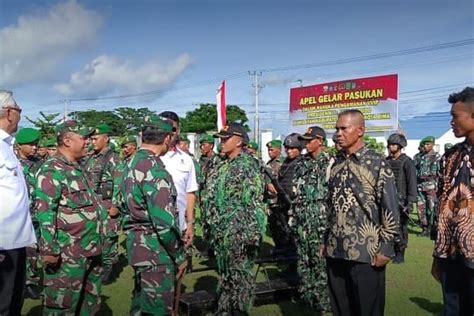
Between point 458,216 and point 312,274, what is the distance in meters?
2.70

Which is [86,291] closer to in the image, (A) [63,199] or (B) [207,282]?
(A) [63,199]

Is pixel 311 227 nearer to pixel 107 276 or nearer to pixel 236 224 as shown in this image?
pixel 236 224

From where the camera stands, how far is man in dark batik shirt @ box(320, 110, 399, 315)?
3.77 m

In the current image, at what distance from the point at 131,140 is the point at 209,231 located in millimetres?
3156

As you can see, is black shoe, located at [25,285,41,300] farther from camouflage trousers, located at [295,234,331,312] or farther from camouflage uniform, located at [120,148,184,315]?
camouflage trousers, located at [295,234,331,312]

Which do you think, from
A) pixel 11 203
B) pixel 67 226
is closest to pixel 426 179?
pixel 67 226

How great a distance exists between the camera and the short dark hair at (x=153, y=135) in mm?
4074

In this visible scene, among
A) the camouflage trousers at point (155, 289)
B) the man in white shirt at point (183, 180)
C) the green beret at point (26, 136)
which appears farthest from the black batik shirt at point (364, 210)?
the green beret at point (26, 136)

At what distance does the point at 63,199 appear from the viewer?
Result: 13.9 feet

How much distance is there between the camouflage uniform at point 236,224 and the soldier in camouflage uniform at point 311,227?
865 millimetres

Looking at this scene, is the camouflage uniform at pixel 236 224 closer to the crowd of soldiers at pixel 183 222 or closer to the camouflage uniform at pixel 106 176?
the crowd of soldiers at pixel 183 222

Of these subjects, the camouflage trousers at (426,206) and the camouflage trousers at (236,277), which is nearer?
the camouflage trousers at (236,277)

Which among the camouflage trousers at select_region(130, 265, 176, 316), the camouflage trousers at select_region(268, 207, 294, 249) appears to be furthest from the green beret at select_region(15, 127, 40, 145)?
the camouflage trousers at select_region(268, 207, 294, 249)

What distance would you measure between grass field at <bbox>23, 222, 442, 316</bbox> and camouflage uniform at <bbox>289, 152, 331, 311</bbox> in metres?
0.27
